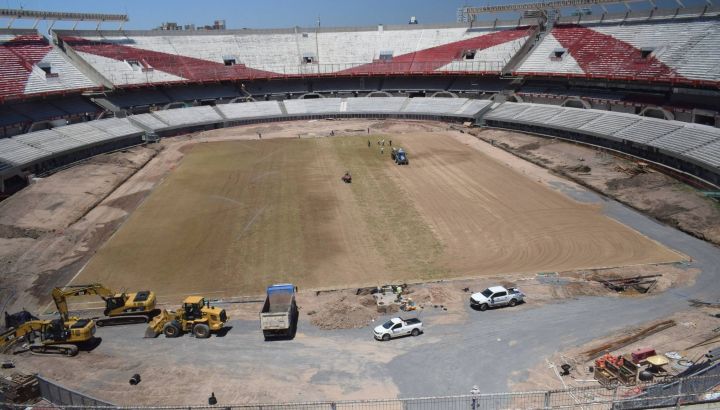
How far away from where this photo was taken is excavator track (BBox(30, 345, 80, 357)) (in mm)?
24641

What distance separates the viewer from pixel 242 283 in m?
31.0

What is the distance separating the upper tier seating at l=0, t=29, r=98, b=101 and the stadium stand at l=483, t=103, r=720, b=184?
5751cm

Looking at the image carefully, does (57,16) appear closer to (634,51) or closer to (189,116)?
(189,116)

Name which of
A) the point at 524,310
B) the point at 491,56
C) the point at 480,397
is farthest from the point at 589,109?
the point at 480,397

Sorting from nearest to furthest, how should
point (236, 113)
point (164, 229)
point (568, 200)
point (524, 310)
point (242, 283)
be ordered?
1. point (524, 310)
2. point (242, 283)
3. point (164, 229)
4. point (568, 200)
5. point (236, 113)

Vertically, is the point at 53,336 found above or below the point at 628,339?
above

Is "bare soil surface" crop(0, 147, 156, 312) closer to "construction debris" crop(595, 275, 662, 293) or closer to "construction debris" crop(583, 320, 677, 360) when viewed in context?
"construction debris" crop(583, 320, 677, 360)

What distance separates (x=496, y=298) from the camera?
89.1 feet

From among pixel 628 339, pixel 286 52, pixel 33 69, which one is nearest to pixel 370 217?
pixel 628 339

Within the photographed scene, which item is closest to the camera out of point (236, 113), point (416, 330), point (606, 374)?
point (606, 374)

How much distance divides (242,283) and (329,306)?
6.15 m

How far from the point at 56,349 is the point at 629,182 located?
44.0m

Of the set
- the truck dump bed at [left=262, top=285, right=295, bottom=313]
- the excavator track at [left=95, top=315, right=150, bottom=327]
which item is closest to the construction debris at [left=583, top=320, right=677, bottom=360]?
the truck dump bed at [left=262, top=285, right=295, bottom=313]

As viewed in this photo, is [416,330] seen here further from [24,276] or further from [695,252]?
[24,276]
